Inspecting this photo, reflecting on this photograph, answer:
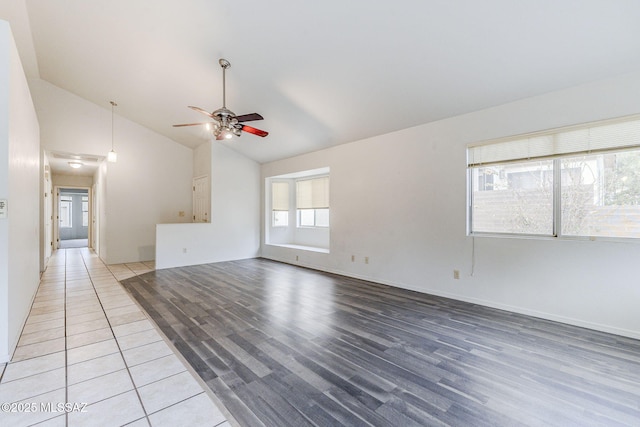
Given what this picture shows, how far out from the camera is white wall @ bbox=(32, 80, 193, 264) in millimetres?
6039

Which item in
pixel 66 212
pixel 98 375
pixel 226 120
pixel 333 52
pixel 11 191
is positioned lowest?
pixel 98 375

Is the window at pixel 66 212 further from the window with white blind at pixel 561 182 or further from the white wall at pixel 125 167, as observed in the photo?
the window with white blind at pixel 561 182

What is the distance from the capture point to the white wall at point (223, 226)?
252 inches

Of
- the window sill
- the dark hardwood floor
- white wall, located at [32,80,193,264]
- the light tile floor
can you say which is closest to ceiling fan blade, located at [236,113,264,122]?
the dark hardwood floor

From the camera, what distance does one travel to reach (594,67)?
283 centimetres

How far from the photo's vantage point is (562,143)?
10.7 feet

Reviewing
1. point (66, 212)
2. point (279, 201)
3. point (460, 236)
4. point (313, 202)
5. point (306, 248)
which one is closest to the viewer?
point (460, 236)

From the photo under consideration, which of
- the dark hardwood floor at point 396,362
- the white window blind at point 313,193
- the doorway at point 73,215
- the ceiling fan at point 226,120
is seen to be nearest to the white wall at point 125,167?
the white window blind at point 313,193

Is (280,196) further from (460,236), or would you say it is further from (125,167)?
(460,236)

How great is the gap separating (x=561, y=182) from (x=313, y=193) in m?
4.99

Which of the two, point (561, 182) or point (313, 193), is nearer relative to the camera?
point (561, 182)

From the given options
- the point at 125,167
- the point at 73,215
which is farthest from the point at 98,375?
the point at 73,215

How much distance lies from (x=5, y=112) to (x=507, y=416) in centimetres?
434

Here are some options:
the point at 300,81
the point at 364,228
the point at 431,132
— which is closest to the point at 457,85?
the point at 431,132
